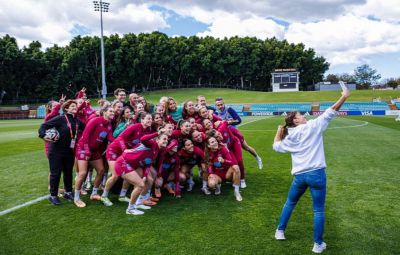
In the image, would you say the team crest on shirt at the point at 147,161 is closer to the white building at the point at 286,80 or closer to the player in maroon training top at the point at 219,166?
the player in maroon training top at the point at 219,166

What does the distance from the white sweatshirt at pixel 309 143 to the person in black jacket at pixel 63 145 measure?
13.6ft

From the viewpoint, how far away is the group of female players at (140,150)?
591 centimetres

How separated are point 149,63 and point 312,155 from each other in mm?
71849

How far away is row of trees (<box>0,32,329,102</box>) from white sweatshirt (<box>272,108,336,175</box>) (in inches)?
2459

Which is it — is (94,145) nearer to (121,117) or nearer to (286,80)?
(121,117)

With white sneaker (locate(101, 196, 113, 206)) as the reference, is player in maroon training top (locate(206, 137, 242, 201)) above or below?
above

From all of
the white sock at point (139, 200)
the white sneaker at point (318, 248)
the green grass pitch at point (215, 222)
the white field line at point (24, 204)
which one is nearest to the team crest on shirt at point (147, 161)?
the white sock at point (139, 200)

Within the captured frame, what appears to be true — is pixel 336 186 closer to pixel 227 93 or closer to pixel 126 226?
pixel 126 226

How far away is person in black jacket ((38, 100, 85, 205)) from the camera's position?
634cm

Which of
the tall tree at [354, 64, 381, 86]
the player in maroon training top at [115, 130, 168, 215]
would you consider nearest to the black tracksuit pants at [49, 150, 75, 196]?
the player in maroon training top at [115, 130, 168, 215]

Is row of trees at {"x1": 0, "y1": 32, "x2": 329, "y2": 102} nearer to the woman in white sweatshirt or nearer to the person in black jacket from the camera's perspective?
the person in black jacket

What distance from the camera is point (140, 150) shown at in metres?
5.83

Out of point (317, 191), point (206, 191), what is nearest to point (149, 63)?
point (206, 191)

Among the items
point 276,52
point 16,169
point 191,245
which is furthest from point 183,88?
point 191,245
